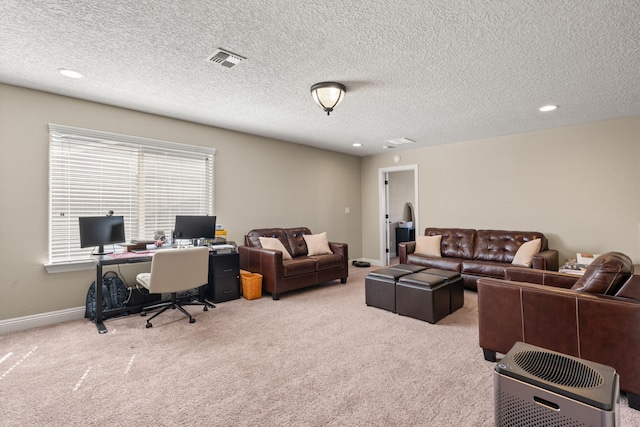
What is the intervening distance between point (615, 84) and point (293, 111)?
137 inches

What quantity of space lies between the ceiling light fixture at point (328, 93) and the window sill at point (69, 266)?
128 inches

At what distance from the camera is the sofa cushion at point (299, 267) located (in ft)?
14.2

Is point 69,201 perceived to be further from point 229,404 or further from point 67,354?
point 229,404

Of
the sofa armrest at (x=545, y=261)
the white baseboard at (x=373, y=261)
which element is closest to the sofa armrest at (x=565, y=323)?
the sofa armrest at (x=545, y=261)

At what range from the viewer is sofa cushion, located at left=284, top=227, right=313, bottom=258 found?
514 cm

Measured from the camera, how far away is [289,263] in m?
4.42

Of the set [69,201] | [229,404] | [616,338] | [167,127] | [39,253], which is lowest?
[229,404]

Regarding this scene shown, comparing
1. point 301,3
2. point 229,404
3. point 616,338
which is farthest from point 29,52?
point 616,338

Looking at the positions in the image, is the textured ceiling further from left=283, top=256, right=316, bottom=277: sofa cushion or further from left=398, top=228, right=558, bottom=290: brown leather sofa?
left=283, top=256, right=316, bottom=277: sofa cushion

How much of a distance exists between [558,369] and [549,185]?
4.41 meters

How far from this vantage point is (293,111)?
3.95 metres

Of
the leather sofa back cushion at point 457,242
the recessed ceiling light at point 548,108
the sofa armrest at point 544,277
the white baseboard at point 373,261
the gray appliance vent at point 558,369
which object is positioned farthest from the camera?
the white baseboard at point 373,261

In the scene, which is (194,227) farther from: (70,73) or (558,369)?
(558,369)

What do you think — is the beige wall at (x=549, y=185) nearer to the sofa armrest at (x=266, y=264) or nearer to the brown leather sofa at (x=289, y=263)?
the brown leather sofa at (x=289, y=263)
